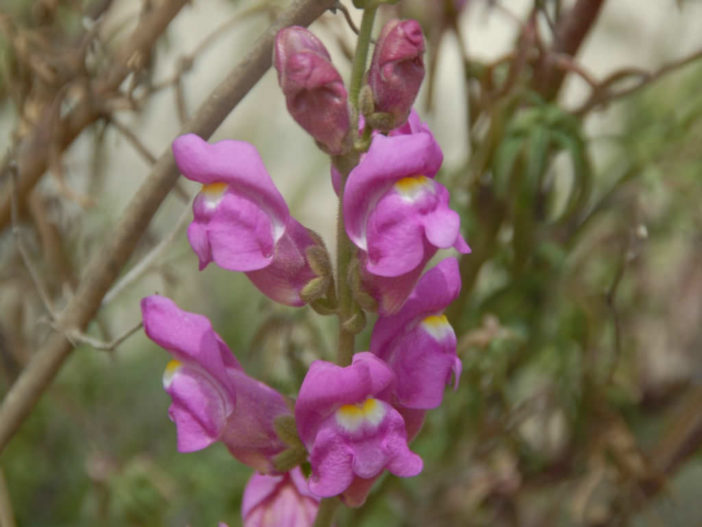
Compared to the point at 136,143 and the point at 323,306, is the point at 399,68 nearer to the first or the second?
the point at 323,306

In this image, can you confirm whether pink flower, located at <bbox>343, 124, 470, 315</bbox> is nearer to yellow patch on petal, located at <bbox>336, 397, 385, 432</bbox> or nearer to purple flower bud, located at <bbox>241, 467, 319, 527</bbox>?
yellow patch on petal, located at <bbox>336, 397, 385, 432</bbox>

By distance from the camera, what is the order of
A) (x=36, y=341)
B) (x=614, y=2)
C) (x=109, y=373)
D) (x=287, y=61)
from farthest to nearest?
1. (x=614, y=2)
2. (x=109, y=373)
3. (x=36, y=341)
4. (x=287, y=61)

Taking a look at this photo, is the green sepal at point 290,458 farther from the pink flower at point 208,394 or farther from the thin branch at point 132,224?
the thin branch at point 132,224

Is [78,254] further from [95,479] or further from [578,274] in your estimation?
[578,274]

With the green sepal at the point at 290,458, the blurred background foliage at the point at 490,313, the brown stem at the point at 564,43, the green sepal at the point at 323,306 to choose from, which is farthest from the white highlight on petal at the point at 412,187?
the brown stem at the point at 564,43

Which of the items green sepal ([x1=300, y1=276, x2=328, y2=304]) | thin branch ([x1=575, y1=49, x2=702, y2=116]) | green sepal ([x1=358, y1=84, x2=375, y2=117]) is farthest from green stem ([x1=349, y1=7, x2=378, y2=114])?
thin branch ([x1=575, y1=49, x2=702, y2=116])

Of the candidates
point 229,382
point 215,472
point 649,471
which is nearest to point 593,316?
point 649,471

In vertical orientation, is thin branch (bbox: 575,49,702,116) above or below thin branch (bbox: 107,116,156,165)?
below
